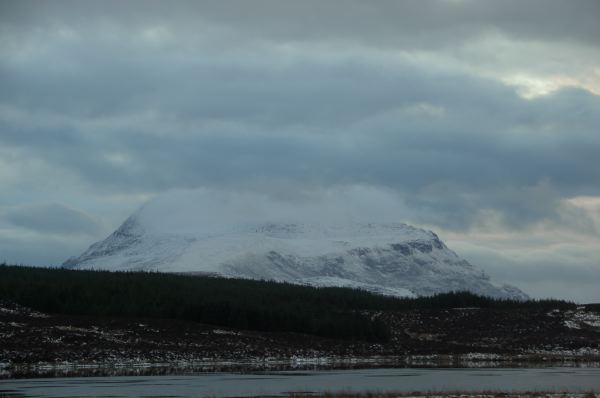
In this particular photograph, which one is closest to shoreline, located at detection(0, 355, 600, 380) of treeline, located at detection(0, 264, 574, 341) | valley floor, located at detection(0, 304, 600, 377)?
valley floor, located at detection(0, 304, 600, 377)

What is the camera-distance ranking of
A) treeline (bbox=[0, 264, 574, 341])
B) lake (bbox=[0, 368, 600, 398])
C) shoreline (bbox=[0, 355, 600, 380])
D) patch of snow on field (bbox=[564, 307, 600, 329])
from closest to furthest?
lake (bbox=[0, 368, 600, 398]) → shoreline (bbox=[0, 355, 600, 380]) → treeline (bbox=[0, 264, 574, 341]) → patch of snow on field (bbox=[564, 307, 600, 329])

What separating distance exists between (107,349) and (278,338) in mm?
32489

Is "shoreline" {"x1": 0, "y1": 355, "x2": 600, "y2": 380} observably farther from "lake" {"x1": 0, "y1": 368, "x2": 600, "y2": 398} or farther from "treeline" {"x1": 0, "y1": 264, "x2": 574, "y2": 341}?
"treeline" {"x1": 0, "y1": 264, "x2": 574, "y2": 341}

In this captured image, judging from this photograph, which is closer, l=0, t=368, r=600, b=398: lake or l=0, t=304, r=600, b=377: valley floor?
l=0, t=368, r=600, b=398: lake

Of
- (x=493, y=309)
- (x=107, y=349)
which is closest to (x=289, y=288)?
(x=493, y=309)

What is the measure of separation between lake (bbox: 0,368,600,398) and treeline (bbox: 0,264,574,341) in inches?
2354

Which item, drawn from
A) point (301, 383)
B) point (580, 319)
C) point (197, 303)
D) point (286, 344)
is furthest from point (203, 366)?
point (580, 319)

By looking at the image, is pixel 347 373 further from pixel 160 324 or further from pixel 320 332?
pixel 320 332

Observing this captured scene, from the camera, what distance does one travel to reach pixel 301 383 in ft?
227

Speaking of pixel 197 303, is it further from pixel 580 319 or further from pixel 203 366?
pixel 580 319

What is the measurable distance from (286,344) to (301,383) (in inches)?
2263

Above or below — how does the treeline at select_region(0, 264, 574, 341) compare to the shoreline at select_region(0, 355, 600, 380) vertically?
above

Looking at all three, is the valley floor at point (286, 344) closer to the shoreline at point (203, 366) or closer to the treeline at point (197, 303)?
the shoreline at point (203, 366)

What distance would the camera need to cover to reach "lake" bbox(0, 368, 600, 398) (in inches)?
2370
